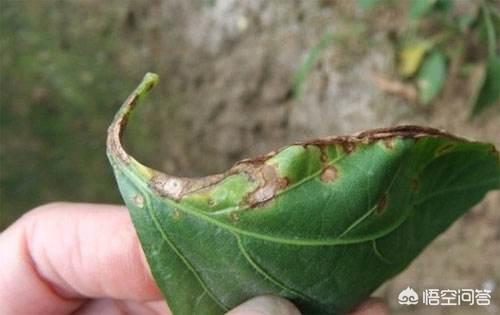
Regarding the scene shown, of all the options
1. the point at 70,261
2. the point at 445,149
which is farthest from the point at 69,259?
the point at 445,149

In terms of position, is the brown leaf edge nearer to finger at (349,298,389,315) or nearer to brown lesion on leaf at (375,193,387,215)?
brown lesion on leaf at (375,193,387,215)

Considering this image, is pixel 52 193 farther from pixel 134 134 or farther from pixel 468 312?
pixel 468 312

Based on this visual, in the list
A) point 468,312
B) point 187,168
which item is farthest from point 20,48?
point 468,312

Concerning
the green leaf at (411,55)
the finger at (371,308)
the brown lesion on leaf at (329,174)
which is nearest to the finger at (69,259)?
the finger at (371,308)

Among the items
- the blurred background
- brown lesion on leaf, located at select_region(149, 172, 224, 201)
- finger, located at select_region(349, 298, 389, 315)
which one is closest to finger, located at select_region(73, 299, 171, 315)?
finger, located at select_region(349, 298, 389, 315)

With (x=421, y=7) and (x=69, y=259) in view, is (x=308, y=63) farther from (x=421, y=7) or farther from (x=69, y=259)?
(x=69, y=259)
